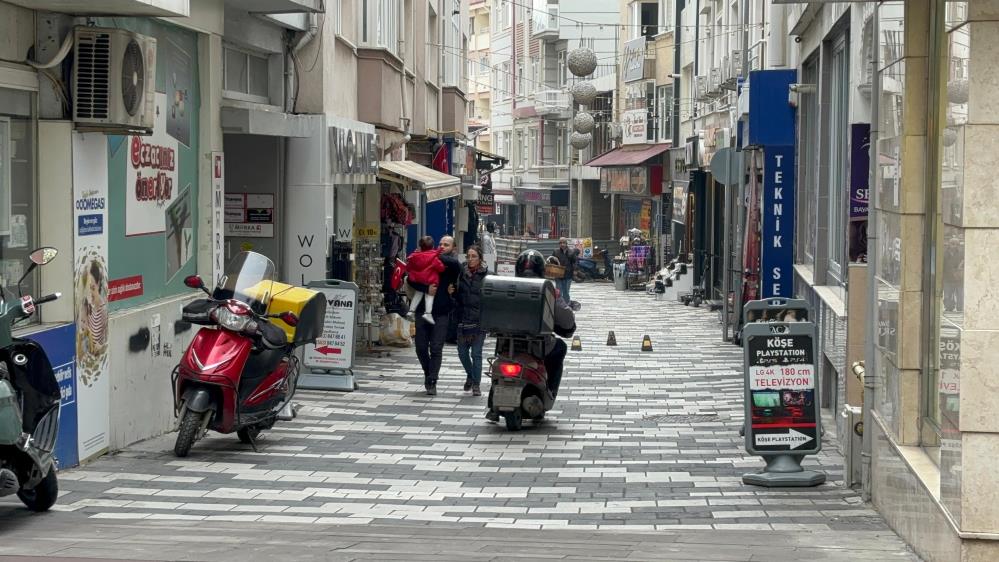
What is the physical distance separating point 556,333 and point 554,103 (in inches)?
2035

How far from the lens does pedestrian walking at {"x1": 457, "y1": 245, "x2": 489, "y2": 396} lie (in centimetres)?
1698

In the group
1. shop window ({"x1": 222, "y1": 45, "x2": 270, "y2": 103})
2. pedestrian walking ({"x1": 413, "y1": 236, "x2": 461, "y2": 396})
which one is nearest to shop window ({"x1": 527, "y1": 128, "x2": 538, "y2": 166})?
shop window ({"x1": 222, "y1": 45, "x2": 270, "y2": 103})

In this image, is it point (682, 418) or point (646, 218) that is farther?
point (646, 218)

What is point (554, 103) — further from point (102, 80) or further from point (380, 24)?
point (102, 80)

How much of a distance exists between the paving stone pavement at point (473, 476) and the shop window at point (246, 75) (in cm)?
345

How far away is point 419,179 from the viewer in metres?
23.2

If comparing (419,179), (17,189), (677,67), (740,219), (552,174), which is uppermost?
(677,67)

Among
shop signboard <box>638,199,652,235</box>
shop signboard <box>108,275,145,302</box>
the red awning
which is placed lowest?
shop signboard <box>108,275,145,302</box>

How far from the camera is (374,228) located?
2272 cm

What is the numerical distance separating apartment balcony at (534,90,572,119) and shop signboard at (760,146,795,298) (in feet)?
148

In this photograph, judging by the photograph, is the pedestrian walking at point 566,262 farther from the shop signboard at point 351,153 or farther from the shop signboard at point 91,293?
the shop signboard at point 91,293

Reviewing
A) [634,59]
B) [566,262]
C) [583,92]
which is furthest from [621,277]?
[634,59]

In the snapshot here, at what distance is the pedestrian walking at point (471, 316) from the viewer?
16984 mm

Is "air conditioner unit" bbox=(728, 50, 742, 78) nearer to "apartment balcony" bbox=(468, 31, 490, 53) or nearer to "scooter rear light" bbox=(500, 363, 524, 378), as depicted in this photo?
"scooter rear light" bbox=(500, 363, 524, 378)
